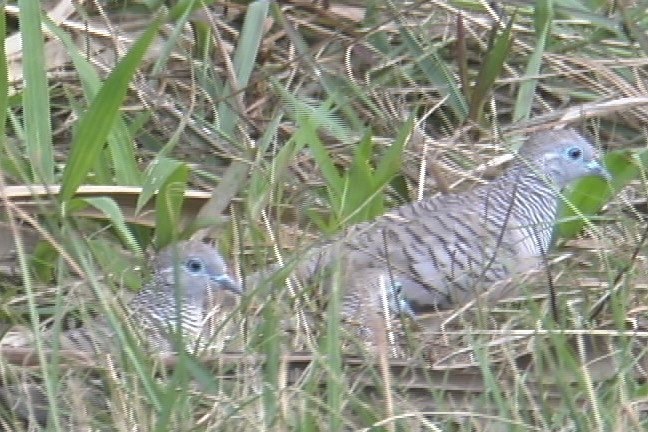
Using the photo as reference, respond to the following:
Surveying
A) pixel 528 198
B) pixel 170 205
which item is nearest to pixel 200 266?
pixel 170 205

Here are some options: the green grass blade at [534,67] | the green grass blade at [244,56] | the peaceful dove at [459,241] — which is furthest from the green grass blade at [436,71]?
the green grass blade at [244,56]

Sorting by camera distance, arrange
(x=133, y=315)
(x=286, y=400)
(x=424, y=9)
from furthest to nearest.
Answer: (x=424, y=9) < (x=133, y=315) < (x=286, y=400)

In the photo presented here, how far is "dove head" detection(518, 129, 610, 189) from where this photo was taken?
453 centimetres

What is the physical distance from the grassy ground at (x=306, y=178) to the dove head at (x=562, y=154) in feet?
0.38

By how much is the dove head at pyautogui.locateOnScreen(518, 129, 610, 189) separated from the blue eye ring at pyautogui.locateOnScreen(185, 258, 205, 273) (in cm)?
99

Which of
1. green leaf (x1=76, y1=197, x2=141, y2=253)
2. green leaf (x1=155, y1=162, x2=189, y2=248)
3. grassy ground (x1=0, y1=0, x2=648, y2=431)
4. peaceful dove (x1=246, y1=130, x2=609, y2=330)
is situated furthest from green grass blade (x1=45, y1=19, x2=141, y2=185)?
peaceful dove (x1=246, y1=130, x2=609, y2=330)

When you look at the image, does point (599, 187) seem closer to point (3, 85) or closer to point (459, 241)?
point (459, 241)

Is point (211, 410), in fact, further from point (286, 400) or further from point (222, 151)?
point (222, 151)

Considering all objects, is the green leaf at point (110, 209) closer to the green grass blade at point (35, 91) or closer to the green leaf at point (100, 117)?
the green leaf at point (100, 117)

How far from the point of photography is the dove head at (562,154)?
4.53 meters

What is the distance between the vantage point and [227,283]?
3990 mm

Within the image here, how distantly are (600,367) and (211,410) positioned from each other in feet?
2.33

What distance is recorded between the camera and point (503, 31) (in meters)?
4.80

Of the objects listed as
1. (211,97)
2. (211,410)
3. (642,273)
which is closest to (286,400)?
(211,410)
